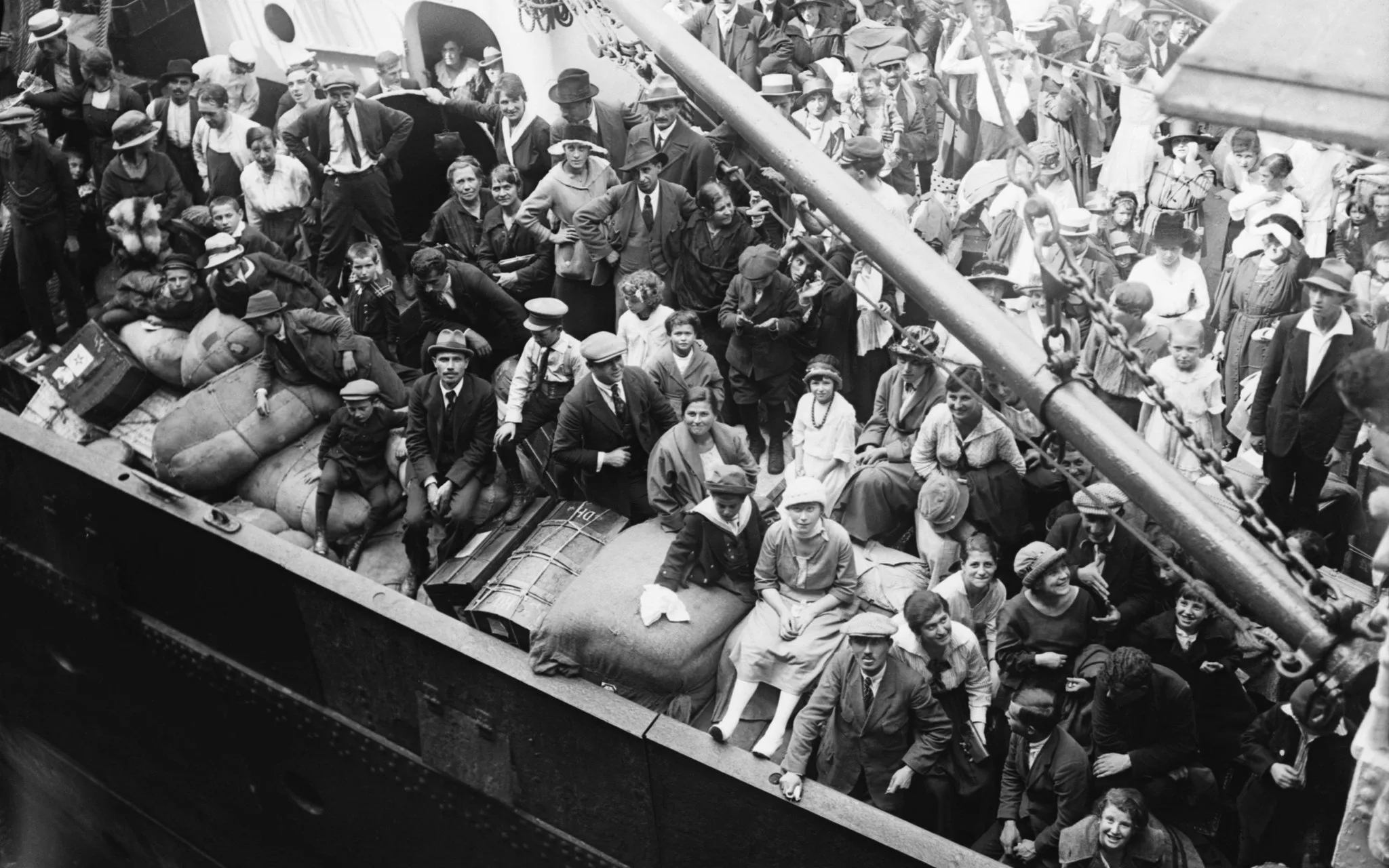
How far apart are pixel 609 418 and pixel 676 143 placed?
262 cm

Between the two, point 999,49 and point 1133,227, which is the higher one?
point 999,49

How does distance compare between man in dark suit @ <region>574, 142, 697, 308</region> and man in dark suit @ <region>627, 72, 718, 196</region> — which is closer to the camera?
man in dark suit @ <region>574, 142, 697, 308</region>

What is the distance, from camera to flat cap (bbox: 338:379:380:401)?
27.6ft

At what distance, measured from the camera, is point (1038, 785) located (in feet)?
18.7

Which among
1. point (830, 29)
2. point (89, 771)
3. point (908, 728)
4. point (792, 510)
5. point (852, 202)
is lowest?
point (89, 771)

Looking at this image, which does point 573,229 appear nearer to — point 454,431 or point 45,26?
point 454,431

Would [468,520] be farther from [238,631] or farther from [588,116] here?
[588,116]

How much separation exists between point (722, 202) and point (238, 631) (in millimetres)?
4033

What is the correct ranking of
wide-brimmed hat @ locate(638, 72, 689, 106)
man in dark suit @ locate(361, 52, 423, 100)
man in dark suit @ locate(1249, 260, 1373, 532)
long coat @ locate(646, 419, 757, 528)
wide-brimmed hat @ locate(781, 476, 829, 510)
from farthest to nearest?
man in dark suit @ locate(361, 52, 423, 100), wide-brimmed hat @ locate(638, 72, 689, 106), long coat @ locate(646, 419, 757, 528), man in dark suit @ locate(1249, 260, 1373, 532), wide-brimmed hat @ locate(781, 476, 829, 510)

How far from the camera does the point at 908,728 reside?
5992 millimetres

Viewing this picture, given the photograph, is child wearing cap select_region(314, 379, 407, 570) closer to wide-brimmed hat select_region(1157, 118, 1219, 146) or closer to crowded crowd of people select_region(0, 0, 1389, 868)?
crowded crowd of people select_region(0, 0, 1389, 868)

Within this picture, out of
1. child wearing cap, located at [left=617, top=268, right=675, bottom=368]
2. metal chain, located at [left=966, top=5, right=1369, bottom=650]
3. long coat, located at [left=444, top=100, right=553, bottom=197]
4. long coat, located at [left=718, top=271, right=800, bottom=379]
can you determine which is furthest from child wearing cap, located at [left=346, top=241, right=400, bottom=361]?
metal chain, located at [left=966, top=5, right=1369, bottom=650]

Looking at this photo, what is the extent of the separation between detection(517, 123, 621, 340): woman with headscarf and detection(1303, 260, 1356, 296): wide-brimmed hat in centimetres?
437

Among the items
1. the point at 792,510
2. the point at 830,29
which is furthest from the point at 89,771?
the point at 830,29
